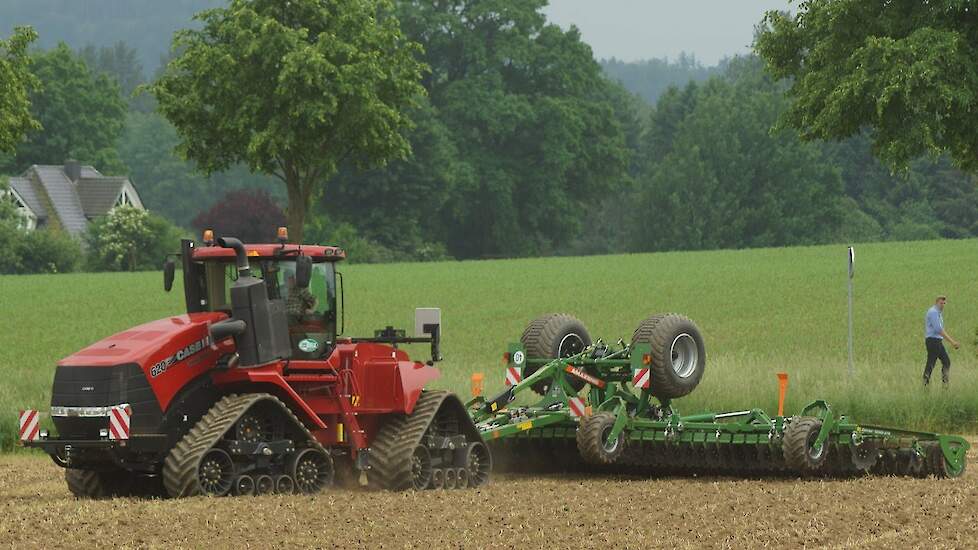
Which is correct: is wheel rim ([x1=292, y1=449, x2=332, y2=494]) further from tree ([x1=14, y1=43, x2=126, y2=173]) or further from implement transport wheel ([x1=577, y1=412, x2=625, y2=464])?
tree ([x1=14, y1=43, x2=126, y2=173])

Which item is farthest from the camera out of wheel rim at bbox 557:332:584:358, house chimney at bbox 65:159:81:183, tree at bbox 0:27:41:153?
house chimney at bbox 65:159:81:183

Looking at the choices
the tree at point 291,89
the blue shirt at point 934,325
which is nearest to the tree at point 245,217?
the tree at point 291,89

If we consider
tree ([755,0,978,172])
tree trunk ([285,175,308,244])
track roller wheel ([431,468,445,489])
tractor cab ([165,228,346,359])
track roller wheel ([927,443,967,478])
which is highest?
tree ([755,0,978,172])

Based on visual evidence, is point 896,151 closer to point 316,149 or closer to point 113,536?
point 316,149

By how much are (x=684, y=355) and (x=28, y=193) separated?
8665cm

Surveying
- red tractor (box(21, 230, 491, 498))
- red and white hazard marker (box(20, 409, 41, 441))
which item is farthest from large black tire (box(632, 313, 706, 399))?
red and white hazard marker (box(20, 409, 41, 441))

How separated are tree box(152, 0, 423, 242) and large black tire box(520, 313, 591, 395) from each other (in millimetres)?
15310

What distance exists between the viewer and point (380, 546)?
1098 cm

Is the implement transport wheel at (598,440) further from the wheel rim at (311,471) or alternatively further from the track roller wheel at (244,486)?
the track roller wheel at (244,486)

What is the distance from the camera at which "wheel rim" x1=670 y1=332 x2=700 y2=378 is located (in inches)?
661

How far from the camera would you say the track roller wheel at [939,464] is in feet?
52.0

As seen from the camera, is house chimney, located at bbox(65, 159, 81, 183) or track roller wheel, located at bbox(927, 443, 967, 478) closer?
track roller wheel, located at bbox(927, 443, 967, 478)

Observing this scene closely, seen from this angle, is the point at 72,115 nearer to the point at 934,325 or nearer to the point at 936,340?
the point at 934,325

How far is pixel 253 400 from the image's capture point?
1320 cm
